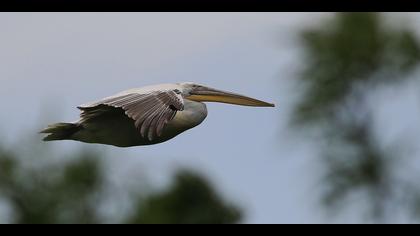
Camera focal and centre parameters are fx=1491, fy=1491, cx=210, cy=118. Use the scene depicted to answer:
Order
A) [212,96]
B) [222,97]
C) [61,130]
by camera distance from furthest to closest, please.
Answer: [222,97], [212,96], [61,130]

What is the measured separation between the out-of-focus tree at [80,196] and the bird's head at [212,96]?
9.65 m

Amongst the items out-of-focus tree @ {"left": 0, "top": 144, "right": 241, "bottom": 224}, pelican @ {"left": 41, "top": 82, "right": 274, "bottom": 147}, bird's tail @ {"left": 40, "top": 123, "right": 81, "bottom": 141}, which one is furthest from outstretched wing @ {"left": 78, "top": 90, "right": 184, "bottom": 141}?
out-of-focus tree @ {"left": 0, "top": 144, "right": 241, "bottom": 224}

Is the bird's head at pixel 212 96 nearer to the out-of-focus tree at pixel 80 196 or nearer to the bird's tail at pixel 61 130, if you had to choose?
the bird's tail at pixel 61 130

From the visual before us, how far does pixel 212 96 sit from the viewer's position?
10.6 meters

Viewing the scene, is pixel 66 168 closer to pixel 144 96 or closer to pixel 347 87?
pixel 347 87

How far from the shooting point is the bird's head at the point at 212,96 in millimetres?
10375

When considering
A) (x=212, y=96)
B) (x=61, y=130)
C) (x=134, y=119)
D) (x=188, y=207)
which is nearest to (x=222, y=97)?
(x=212, y=96)

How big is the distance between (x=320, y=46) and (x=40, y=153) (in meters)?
4.50

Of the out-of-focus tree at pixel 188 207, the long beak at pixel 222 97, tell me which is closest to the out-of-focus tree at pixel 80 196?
the out-of-focus tree at pixel 188 207

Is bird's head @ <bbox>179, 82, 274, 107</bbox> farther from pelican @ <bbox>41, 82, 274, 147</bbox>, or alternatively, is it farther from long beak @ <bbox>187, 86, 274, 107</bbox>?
pelican @ <bbox>41, 82, 274, 147</bbox>

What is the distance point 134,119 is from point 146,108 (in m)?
0.21

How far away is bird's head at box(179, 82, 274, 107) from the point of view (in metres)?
10.4

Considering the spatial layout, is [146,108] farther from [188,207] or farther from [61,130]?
[188,207]

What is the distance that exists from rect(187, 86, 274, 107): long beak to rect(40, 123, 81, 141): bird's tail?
3.63 ft
